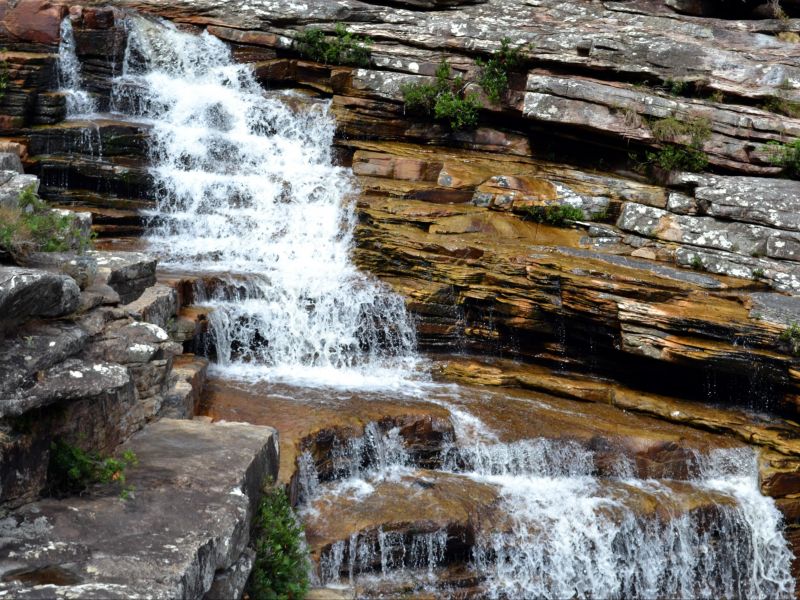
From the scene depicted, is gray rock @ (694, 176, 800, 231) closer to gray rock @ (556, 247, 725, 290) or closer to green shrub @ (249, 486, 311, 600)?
gray rock @ (556, 247, 725, 290)

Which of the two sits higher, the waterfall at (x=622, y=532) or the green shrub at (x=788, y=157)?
the green shrub at (x=788, y=157)

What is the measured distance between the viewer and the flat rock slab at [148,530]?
5.05 meters

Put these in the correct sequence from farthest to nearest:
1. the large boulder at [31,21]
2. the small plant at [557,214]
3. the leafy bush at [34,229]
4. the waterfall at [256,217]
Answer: the large boulder at [31,21], the small plant at [557,214], the waterfall at [256,217], the leafy bush at [34,229]

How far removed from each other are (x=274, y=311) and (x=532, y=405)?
4.22m

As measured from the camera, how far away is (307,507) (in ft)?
29.9

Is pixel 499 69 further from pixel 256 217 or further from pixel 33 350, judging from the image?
pixel 33 350

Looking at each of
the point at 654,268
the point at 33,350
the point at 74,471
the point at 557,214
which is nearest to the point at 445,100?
the point at 557,214

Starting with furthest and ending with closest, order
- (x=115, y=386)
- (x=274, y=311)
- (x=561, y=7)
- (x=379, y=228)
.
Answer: (x=561, y=7) → (x=379, y=228) → (x=274, y=311) → (x=115, y=386)

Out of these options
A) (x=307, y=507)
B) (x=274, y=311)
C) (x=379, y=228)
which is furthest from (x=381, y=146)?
(x=307, y=507)

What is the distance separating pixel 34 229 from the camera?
6.62m

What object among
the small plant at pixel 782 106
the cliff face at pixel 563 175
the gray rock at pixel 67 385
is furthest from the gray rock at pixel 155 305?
the small plant at pixel 782 106

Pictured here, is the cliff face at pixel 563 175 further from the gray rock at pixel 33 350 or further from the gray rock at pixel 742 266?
the gray rock at pixel 33 350

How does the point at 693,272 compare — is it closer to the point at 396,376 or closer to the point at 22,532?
the point at 396,376

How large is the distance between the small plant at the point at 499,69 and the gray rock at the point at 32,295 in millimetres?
11954
